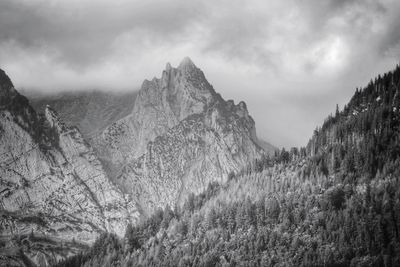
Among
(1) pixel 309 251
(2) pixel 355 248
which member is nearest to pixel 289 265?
(1) pixel 309 251

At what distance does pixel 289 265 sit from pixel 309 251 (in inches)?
337

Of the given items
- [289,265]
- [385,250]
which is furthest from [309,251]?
[385,250]

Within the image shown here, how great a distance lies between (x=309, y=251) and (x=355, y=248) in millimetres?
15678

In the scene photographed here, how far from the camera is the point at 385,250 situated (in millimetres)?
193625

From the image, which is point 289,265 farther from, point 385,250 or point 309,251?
point 385,250

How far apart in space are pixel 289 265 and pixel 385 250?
3290 cm

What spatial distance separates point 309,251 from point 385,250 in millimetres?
25468

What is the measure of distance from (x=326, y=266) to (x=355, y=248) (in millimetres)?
13010

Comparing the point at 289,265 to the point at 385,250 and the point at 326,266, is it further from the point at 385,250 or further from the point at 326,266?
the point at 385,250

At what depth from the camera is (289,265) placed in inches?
7844

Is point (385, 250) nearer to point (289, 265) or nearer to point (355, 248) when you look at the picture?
point (355, 248)

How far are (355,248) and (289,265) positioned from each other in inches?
922

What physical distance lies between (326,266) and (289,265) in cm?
1367

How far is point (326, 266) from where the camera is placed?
7544 inches
